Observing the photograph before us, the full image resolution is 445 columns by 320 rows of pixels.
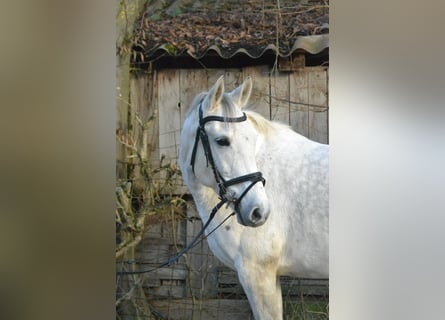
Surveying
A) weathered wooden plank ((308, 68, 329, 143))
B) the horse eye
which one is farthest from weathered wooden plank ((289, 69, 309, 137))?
the horse eye

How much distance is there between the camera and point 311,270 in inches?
79.1

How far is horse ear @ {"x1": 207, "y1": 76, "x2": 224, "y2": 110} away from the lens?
198 cm

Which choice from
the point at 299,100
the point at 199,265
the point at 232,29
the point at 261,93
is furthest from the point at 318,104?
the point at 199,265

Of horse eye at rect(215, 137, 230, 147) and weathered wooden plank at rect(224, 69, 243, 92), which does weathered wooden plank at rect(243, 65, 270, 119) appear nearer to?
weathered wooden plank at rect(224, 69, 243, 92)

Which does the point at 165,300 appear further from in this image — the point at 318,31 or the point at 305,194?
the point at 318,31

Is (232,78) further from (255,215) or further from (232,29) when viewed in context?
(255,215)

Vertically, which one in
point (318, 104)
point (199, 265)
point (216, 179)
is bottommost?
point (199, 265)

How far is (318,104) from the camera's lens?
199 cm

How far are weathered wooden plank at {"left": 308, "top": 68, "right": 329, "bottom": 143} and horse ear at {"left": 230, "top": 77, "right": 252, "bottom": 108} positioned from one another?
0.27 meters

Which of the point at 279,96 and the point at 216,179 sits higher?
the point at 279,96

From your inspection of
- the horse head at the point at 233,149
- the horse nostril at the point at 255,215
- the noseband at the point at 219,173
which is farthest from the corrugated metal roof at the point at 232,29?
the horse nostril at the point at 255,215

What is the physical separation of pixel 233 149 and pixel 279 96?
32 cm
